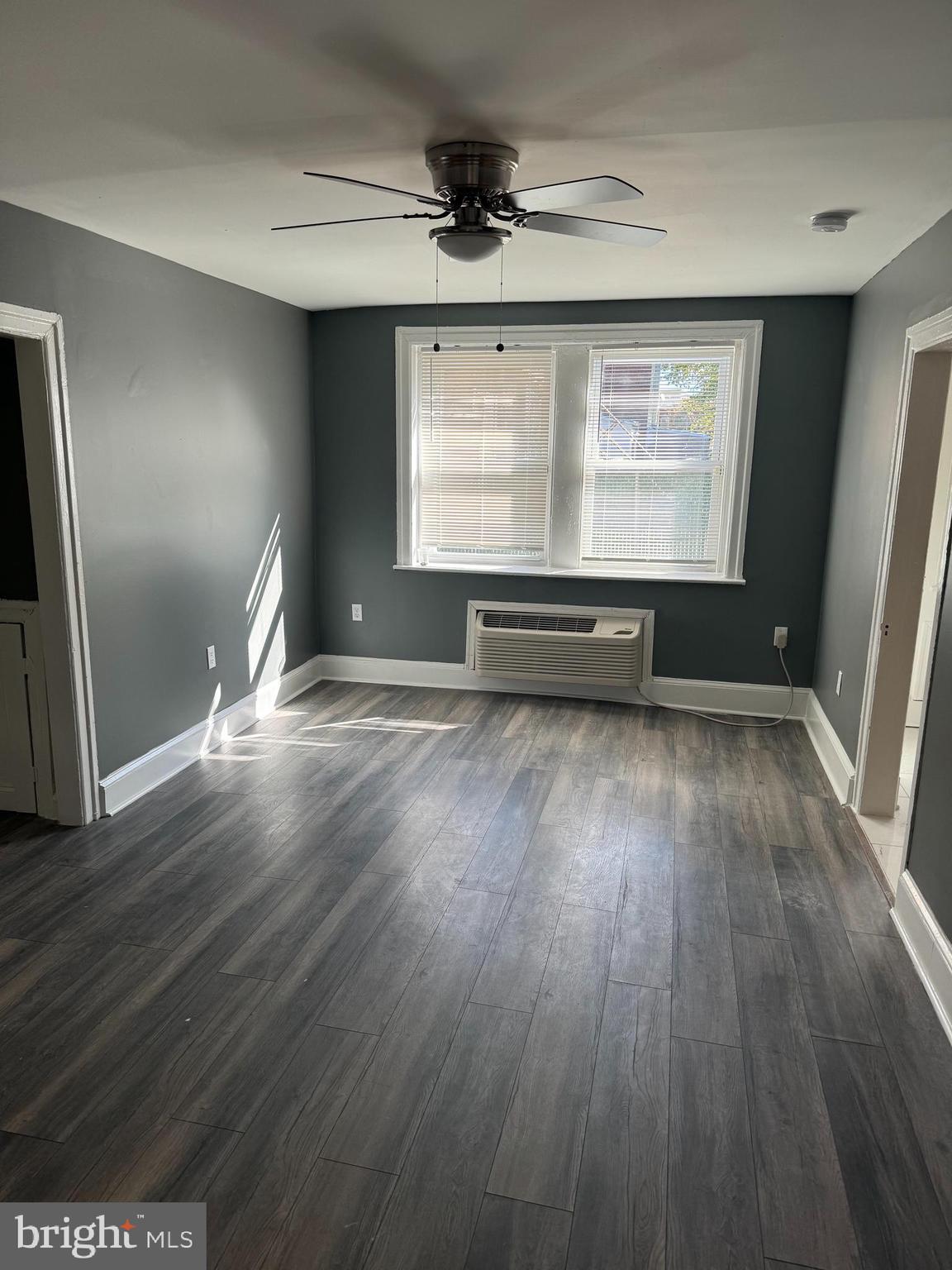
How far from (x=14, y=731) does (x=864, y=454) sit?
4.06 m

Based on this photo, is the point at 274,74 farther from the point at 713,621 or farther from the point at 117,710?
the point at 713,621

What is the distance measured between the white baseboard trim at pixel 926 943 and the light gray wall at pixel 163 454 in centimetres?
318

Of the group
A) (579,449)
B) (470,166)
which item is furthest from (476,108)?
(579,449)

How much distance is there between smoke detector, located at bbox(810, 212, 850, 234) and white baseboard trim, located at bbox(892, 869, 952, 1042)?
230 cm

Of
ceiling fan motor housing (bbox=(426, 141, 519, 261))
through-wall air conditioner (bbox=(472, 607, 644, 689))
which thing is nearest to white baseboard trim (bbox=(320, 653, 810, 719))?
through-wall air conditioner (bbox=(472, 607, 644, 689))

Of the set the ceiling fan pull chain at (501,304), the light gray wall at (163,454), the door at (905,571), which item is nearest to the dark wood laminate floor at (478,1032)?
the door at (905,571)

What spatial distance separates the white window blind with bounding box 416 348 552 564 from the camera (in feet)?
16.9

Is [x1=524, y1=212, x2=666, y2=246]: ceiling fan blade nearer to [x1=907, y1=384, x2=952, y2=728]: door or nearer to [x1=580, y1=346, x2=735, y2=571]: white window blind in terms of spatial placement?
[x1=907, y1=384, x2=952, y2=728]: door

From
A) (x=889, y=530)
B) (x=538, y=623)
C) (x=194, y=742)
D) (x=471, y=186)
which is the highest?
(x=471, y=186)

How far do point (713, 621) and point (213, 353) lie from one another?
3.21 meters

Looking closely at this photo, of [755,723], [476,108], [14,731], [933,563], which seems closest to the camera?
[476,108]

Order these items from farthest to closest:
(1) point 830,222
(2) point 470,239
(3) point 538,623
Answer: (3) point 538,623 → (1) point 830,222 → (2) point 470,239

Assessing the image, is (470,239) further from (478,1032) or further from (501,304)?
(501,304)

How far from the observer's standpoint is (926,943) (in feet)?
8.36
